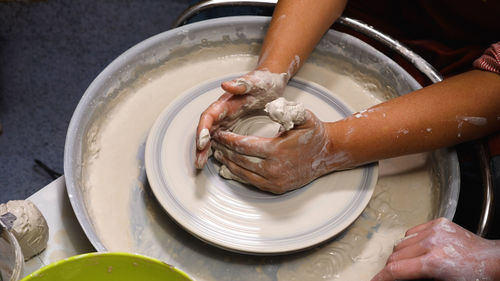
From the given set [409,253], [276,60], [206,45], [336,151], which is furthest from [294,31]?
[409,253]

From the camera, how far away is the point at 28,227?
0.91m

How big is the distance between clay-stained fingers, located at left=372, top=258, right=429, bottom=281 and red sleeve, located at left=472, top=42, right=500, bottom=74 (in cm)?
55

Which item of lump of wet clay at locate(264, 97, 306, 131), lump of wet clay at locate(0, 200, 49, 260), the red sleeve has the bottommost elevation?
lump of wet clay at locate(0, 200, 49, 260)

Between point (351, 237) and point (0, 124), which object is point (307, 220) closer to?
point (351, 237)

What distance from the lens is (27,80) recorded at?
2.21m

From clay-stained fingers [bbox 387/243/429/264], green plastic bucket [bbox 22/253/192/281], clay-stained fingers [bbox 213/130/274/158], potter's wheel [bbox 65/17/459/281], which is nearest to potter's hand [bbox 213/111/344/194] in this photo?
clay-stained fingers [bbox 213/130/274/158]

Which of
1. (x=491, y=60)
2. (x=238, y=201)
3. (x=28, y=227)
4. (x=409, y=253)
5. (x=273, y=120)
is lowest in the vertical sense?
(x=28, y=227)

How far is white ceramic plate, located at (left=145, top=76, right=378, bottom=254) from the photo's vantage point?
3.12 feet

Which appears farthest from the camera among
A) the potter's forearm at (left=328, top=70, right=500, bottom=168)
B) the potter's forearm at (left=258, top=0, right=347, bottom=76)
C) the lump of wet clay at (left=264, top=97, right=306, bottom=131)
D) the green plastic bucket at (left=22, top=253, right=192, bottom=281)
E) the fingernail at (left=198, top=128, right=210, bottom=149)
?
the potter's forearm at (left=258, top=0, right=347, bottom=76)

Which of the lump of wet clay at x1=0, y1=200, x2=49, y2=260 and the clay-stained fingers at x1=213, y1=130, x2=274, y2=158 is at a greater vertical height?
the clay-stained fingers at x1=213, y1=130, x2=274, y2=158

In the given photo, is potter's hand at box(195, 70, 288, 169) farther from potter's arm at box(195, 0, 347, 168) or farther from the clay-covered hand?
the clay-covered hand

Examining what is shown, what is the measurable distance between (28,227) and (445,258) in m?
0.85

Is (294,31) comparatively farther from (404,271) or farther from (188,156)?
(404,271)

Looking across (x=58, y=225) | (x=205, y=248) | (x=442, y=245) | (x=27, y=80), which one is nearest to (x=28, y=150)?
(x=27, y=80)
